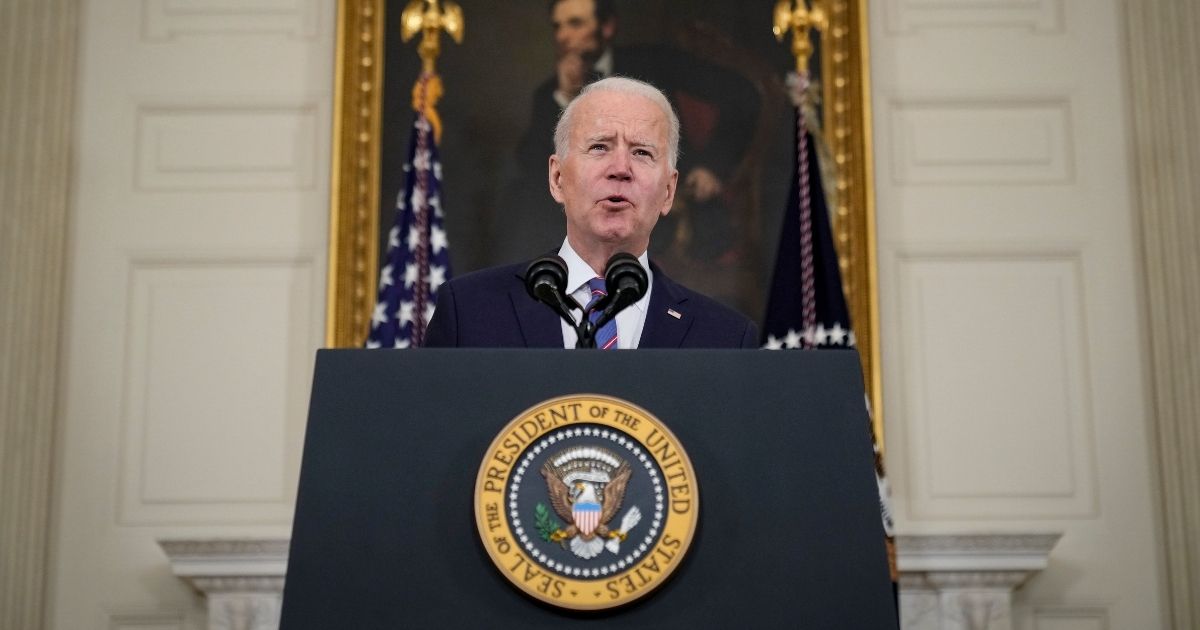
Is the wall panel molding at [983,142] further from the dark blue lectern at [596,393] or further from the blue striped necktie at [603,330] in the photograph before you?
the dark blue lectern at [596,393]

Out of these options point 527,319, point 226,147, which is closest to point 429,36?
point 226,147

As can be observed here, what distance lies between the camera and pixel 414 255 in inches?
228

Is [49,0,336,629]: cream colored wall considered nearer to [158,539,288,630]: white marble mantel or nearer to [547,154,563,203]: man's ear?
[158,539,288,630]: white marble mantel

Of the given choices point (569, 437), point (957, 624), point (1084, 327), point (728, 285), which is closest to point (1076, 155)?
point (1084, 327)

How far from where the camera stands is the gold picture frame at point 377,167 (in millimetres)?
5902

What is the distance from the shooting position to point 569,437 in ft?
5.57

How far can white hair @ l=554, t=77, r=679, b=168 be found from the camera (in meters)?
2.66

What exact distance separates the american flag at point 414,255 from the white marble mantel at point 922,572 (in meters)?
1.03

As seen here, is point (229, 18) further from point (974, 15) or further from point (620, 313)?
point (620, 313)

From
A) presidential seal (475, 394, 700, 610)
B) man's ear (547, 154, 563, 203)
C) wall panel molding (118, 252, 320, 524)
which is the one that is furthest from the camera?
wall panel molding (118, 252, 320, 524)

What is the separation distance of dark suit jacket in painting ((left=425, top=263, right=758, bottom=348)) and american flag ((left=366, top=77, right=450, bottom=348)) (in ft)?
9.92

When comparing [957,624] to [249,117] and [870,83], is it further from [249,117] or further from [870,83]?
[249,117]

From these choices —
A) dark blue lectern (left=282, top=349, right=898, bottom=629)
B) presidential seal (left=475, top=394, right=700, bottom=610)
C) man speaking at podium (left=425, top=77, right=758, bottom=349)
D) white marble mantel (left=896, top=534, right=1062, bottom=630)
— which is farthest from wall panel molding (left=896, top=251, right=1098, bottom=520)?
presidential seal (left=475, top=394, right=700, bottom=610)

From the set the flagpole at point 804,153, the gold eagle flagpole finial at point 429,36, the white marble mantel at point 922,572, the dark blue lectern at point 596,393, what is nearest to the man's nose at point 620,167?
the dark blue lectern at point 596,393
